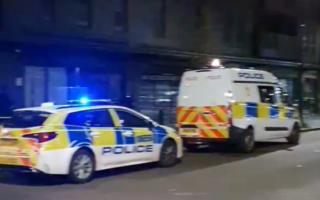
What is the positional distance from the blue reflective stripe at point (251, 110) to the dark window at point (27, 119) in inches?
273

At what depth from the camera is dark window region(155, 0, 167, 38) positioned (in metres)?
25.2

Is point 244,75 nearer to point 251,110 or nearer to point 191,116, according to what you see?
point 251,110

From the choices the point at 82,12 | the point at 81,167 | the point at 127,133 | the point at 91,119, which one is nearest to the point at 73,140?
the point at 81,167

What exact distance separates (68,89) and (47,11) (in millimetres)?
2749

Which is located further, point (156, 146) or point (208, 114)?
point (208, 114)

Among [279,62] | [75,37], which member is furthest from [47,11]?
[279,62]

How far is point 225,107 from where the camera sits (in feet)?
52.6

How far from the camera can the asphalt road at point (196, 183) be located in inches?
390

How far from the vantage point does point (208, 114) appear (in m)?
16.4

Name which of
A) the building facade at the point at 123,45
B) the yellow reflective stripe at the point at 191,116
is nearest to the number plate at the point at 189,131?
the yellow reflective stripe at the point at 191,116

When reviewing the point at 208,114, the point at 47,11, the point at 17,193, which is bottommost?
the point at 17,193

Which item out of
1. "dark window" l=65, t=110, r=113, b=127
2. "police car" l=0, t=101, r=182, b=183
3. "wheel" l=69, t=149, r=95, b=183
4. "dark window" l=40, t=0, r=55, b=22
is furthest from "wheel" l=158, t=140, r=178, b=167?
"dark window" l=40, t=0, r=55, b=22

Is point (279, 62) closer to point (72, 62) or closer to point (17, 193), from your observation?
point (72, 62)

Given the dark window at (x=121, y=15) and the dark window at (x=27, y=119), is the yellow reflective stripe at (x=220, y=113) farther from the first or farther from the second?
the dark window at (x=121, y=15)
